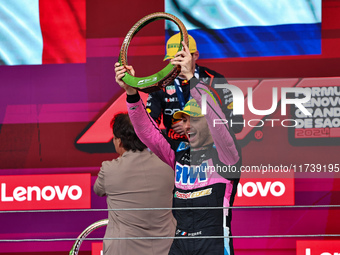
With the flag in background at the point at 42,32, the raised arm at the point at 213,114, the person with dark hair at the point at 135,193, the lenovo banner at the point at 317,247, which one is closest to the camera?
the raised arm at the point at 213,114

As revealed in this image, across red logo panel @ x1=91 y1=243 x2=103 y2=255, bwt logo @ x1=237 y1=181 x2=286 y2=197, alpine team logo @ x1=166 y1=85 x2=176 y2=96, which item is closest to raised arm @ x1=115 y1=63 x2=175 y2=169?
alpine team logo @ x1=166 y1=85 x2=176 y2=96

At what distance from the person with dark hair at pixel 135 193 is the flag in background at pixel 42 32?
3.48ft

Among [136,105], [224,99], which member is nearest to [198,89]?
[224,99]

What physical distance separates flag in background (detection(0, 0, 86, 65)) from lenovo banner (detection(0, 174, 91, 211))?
718 mm

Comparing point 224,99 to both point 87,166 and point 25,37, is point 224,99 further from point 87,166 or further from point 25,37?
point 25,37

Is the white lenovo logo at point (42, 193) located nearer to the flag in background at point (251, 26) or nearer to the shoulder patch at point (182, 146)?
the flag in background at point (251, 26)

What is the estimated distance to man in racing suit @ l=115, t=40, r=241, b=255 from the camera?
1566mm

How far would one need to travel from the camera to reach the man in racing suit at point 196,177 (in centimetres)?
157

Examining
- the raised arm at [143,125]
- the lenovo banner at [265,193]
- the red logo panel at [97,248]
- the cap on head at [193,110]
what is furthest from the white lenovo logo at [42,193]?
the cap on head at [193,110]

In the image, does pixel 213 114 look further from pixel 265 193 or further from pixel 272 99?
pixel 265 193

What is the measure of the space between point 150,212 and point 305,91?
832mm

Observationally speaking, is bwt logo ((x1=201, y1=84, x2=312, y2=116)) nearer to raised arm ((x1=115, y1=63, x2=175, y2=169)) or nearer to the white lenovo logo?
raised arm ((x1=115, y1=63, x2=175, y2=169))

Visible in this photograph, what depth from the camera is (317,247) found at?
2.69m

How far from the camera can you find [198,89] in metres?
1.37
